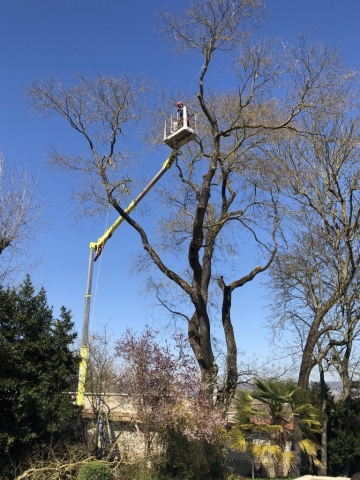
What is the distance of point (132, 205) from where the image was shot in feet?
54.7

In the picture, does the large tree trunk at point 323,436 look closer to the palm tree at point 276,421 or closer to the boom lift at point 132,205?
the palm tree at point 276,421

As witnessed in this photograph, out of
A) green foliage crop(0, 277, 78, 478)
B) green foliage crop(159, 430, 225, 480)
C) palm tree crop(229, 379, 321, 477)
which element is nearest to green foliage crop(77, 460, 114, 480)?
green foliage crop(0, 277, 78, 478)

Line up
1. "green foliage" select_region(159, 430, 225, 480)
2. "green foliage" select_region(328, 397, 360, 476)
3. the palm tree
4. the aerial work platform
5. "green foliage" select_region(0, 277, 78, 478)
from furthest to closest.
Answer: "green foliage" select_region(328, 397, 360, 476) < the aerial work platform < the palm tree < "green foliage" select_region(159, 430, 225, 480) < "green foliage" select_region(0, 277, 78, 478)

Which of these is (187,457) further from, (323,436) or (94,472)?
(323,436)

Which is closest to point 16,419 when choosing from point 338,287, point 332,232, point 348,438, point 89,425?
point 89,425

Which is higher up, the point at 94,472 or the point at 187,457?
the point at 187,457

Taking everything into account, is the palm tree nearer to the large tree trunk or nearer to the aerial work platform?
the large tree trunk

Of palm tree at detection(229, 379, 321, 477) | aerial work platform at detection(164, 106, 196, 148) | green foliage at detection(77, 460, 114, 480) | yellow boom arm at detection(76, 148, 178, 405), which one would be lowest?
green foliage at detection(77, 460, 114, 480)

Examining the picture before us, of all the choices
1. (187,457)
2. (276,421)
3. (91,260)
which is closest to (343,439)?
(276,421)

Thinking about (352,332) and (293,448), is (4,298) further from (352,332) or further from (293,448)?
(352,332)

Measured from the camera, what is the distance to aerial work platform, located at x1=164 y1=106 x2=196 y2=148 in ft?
48.4

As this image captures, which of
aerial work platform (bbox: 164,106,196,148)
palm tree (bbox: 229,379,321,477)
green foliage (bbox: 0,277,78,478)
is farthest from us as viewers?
aerial work platform (bbox: 164,106,196,148)

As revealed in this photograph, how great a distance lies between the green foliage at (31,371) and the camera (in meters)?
11.6

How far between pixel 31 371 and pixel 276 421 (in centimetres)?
717
